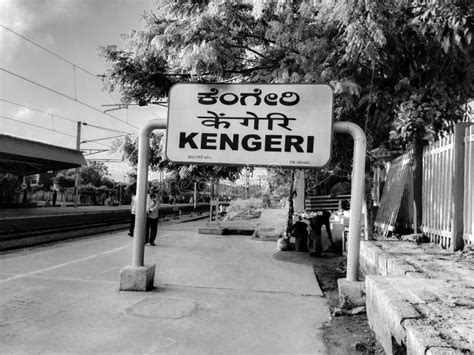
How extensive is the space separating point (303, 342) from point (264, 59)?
4.96 metres

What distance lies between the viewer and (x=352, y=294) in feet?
17.2

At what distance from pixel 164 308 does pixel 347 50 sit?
144 inches

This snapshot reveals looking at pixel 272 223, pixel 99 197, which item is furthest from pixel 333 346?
pixel 99 197

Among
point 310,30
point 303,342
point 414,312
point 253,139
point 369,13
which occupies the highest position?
point 310,30

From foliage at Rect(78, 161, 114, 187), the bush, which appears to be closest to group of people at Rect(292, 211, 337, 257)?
the bush

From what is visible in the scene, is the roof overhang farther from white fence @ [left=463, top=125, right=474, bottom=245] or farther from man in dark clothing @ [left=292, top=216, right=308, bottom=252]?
white fence @ [left=463, top=125, right=474, bottom=245]

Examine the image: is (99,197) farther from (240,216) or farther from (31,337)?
(31,337)

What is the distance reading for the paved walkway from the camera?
3.91m

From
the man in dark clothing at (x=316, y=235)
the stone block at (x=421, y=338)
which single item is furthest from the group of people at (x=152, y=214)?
the stone block at (x=421, y=338)

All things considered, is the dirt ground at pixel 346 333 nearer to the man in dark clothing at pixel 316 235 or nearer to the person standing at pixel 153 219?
the man in dark clothing at pixel 316 235

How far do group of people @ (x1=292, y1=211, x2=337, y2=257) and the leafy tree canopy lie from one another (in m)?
3.25

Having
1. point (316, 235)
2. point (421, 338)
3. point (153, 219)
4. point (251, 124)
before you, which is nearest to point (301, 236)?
point (316, 235)

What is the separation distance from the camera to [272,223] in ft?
48.1

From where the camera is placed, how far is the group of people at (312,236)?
10.3 meters
